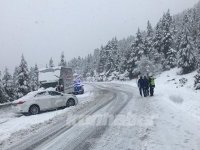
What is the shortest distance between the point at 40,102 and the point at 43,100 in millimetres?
271

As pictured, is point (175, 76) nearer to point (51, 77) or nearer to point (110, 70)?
point (51, 77)

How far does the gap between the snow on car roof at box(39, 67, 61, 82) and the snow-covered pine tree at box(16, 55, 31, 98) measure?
16.3 metres

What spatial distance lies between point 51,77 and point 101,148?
2177 centimetres

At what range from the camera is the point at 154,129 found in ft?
35.4

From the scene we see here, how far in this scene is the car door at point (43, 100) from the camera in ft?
65.3

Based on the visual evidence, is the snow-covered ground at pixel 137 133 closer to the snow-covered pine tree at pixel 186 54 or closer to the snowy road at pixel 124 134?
the snowy road at pixel 124 134

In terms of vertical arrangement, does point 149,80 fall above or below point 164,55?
below

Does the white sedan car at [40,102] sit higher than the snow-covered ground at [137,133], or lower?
higher

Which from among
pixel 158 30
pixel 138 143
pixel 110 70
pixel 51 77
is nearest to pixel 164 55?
pixel 158 30

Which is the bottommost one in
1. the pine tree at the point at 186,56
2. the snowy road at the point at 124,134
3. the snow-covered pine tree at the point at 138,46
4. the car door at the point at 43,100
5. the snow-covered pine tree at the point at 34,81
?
the snowy road at the point at 124,134

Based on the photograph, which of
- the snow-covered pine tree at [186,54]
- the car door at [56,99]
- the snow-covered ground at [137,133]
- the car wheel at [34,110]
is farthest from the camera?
the snow-covered pine tree at [186,54]

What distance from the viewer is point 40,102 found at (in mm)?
19906

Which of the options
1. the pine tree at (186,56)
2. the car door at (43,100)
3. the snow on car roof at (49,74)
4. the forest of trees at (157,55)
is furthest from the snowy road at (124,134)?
the pine tree at (186,56)

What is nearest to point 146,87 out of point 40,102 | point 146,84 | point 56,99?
point 146,84
